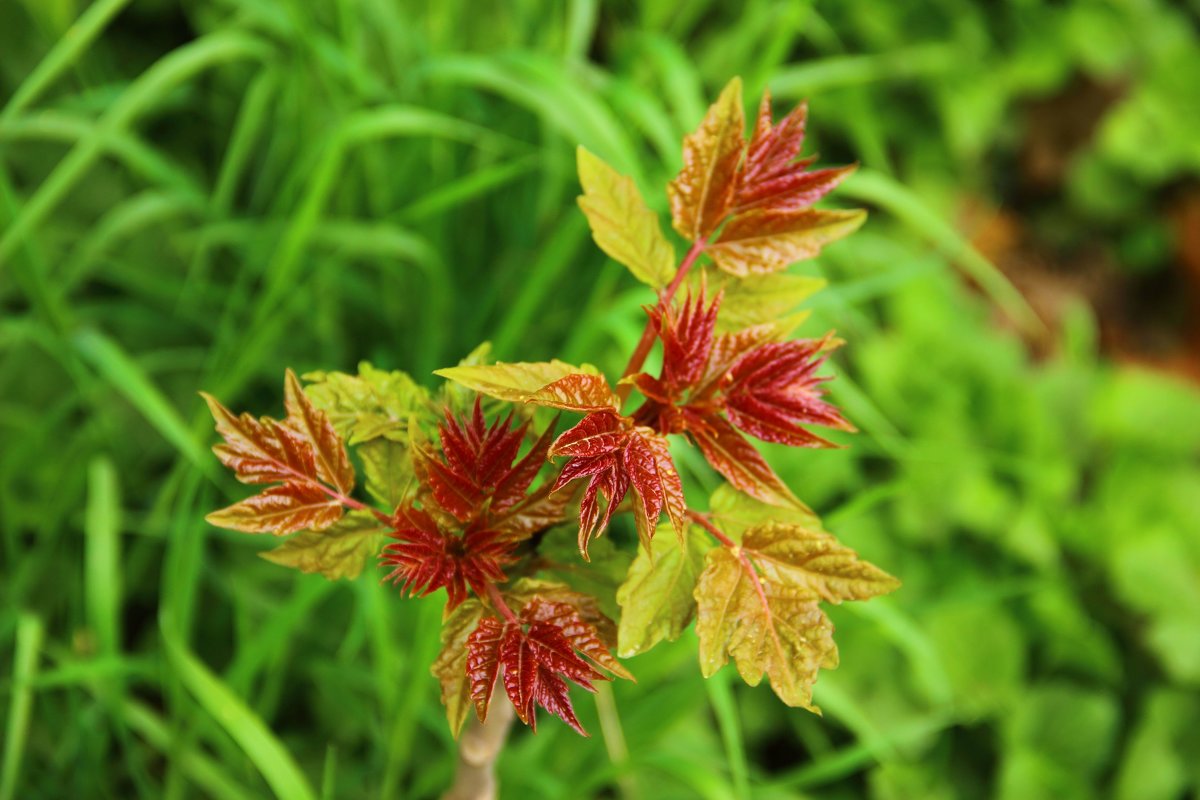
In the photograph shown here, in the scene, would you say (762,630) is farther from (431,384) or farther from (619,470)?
(431,384)

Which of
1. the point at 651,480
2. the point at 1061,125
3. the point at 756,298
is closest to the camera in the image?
the point at 651,480

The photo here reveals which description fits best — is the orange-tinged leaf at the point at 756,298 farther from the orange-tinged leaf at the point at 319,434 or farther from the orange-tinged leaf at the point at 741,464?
the orange-tinged leaf at the point at 319,434

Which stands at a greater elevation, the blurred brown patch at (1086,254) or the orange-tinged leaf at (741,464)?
the blurred brown patch at (1086,254)

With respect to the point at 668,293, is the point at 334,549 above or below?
below

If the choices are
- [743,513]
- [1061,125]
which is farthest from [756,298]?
[1061,125]

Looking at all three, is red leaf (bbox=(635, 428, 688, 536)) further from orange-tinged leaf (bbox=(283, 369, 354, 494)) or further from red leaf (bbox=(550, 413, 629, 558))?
orange-tinged leaf (bbox=(283, 369, 354, 494))

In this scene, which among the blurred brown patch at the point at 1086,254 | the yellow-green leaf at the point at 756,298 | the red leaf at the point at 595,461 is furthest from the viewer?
the blurred brown patch at the point at 1086,254

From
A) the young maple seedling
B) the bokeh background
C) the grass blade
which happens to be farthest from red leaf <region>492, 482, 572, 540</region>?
the grass blade

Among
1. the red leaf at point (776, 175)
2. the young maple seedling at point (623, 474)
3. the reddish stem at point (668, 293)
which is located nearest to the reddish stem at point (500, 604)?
the young maple seedling at point (623, 474)
